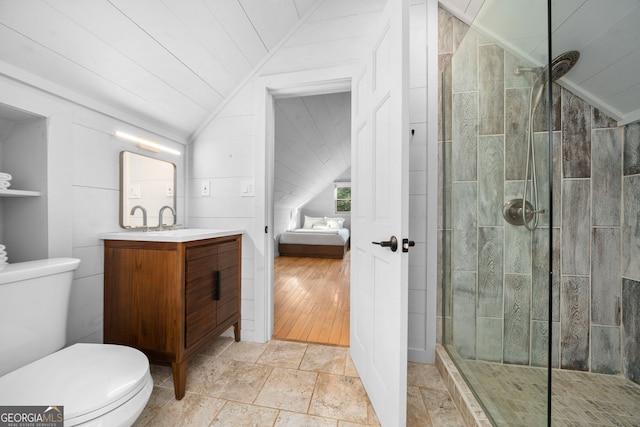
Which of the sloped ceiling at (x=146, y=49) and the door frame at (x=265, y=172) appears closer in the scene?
the sloped ceiling at (x=146, y=49)

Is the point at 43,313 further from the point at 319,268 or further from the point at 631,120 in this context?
the point at 319,268

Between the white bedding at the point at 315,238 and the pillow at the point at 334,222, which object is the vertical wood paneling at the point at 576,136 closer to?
the white bedding at the point at 315,238

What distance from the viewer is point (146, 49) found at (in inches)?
48.4

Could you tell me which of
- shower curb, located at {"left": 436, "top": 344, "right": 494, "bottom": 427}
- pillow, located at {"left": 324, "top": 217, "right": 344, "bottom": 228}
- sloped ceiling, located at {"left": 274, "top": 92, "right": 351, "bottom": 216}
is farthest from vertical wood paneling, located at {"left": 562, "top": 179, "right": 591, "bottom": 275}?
pillow, located at {"left": 324, "top": 217, "right": 344, "bottom": 228}

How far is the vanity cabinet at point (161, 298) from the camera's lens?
1.16 meters

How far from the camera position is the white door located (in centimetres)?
91

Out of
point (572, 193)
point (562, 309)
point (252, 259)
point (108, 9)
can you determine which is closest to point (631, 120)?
point (572, 193)

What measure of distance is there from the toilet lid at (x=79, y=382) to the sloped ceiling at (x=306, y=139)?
2106 mm

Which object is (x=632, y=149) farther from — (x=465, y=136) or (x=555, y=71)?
(x=465, y=136)

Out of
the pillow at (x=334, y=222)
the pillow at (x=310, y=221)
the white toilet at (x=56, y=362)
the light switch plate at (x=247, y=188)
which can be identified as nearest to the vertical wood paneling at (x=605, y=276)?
the light switch plate at (x=247, y=188)

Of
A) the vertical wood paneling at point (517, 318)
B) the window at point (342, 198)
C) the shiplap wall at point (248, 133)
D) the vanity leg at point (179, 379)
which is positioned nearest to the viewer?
the vertical wood paneling at point (517, 318)

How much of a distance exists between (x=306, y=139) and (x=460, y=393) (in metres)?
2.86

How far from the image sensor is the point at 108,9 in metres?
1.01

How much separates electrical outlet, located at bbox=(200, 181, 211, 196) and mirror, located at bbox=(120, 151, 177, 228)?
0.60ft
